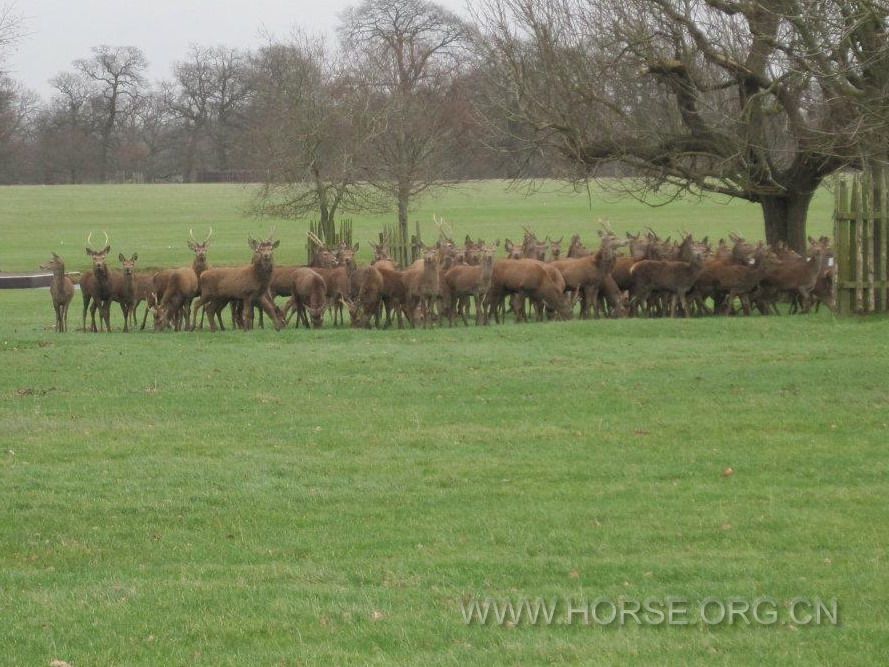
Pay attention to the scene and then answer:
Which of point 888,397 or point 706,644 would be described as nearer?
point 706,644

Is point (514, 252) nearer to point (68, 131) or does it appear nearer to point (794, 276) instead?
point (794, 276)

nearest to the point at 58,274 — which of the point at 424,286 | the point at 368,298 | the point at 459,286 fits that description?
the point at 368,298

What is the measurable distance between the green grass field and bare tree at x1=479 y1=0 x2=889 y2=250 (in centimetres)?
688

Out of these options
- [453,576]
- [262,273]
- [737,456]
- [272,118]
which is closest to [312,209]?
[272,118]

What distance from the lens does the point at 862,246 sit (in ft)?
77.6

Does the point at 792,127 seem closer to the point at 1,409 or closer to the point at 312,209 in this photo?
the point at 1,409

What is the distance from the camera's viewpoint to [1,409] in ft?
49.9

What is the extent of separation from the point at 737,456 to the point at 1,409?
8389 mm

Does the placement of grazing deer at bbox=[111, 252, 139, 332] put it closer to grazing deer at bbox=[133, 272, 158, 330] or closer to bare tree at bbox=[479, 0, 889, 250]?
grazing deer at bbox=[133, 272, 158, 330]

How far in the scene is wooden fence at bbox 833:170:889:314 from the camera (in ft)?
77.3

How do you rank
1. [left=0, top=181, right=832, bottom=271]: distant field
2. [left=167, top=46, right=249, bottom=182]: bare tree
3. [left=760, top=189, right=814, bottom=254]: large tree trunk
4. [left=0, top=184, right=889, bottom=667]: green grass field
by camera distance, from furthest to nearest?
1. [left=167, top=46, right=249, bottom=182]: bare tree
2. [left=0, top=181, right=832, bottom=271]: distant field
3. [left=760, top=189, right=814, bottom=254]: large tree trunk
4. [left=0, top=184, right=889, bottom=667]: green grass field

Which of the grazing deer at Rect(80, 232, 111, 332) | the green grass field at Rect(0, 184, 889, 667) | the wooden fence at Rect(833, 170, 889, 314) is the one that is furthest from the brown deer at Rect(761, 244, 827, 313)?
the grazing deer at Rect(80, 232, 111, 332)

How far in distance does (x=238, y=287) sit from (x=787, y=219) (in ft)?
40.8

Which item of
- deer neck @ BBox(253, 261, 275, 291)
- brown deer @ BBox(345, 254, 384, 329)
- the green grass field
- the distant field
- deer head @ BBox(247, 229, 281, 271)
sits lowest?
the green grass field
